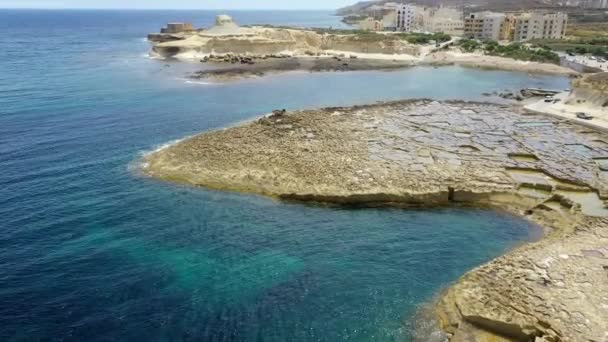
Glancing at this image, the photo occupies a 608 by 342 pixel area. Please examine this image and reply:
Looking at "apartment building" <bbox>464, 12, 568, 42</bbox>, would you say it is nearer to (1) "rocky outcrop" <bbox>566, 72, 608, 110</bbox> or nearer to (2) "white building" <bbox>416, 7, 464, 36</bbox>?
(2) "white building" <bbox>416, 7, 464, 36</bbox>

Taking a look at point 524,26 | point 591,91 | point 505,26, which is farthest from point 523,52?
point 591,91

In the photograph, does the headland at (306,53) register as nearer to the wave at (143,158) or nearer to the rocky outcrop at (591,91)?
the rocky outcrop at (591,91)

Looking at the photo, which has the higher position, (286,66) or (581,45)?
(581,45)

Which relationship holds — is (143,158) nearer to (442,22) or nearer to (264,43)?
(264,43)

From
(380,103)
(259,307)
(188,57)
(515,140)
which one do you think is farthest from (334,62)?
(259,307)

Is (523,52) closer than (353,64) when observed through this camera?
No

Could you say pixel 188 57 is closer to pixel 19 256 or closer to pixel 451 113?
pixel 451 113

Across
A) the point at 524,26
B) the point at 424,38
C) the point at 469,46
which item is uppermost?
the point at 524,26

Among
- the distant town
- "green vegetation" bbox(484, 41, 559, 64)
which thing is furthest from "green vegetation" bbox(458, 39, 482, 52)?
the distant town
